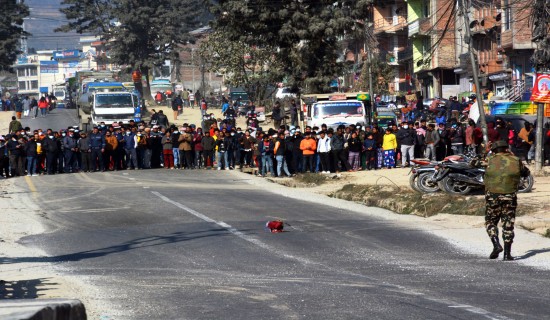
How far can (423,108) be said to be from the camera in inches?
2282

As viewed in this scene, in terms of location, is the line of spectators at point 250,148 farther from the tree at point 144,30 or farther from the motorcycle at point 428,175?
the tree at point 144,30

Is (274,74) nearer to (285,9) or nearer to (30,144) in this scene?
(285,9)

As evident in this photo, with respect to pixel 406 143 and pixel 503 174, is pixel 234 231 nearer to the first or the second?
pixel 503 174

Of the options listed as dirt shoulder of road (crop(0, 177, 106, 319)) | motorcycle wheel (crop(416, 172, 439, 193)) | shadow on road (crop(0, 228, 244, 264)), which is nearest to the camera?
dirt shoulder of road (crop(0, 177, 106, 319))

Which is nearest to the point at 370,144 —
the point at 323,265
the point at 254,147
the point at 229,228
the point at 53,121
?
the point at 254,147

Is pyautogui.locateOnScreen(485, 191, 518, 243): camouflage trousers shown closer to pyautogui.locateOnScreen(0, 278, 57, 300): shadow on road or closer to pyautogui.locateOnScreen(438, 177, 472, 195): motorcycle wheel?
pyautogui.locateOnScreen(0, 278, 57, 300): shadow on road

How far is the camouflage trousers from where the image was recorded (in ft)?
48.1

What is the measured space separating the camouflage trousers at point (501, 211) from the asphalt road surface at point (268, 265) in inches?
20.0

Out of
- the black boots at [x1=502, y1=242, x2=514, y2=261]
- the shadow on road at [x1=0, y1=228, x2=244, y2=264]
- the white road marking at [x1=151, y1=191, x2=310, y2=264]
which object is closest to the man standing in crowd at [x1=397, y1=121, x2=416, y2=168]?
the white road marking at [x1=151, y1=191, x2=310, y2=264]

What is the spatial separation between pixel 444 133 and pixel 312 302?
25.2 metres

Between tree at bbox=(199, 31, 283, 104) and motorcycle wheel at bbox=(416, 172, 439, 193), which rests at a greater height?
tree at bbox=(199, 31, 283, 104)

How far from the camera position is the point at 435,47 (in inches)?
2837

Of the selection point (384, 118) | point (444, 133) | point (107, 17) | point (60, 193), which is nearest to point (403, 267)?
point (60, 193)

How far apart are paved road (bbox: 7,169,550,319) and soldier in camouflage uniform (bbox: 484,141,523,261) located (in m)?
0.47
